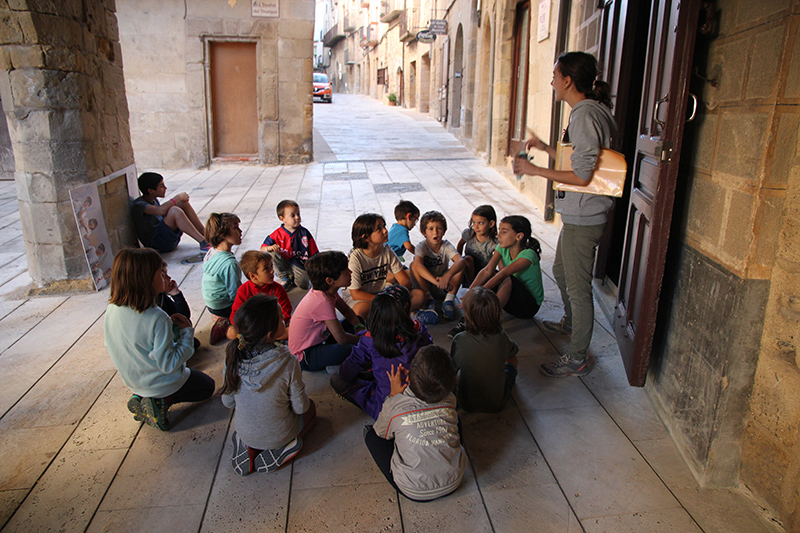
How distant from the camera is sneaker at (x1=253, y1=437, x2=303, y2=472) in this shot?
2326 millimetres

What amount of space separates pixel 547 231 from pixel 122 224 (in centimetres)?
424

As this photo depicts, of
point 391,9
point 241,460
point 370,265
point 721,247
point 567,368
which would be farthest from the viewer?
point 391,9

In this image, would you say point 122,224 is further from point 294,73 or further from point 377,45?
point 377,45

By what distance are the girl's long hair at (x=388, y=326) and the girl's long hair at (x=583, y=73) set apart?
1.42m

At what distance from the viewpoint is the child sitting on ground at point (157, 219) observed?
525 centimetres

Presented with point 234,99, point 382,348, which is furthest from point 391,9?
point 382,348

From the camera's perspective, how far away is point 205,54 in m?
10.4

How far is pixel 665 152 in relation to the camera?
93.4 inches

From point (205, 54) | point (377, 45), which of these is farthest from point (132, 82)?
point (377, 45)

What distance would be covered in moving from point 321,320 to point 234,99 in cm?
902

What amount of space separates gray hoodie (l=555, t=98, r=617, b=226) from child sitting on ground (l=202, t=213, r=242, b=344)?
2085 mm

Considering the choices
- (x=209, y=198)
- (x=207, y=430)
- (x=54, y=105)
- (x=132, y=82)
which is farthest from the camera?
(x=132, y=82)

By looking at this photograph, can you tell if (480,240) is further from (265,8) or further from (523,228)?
(265,8)

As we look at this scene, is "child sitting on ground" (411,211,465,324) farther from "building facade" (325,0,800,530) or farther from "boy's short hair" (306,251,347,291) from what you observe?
"building facade" (325,0,800,530)
